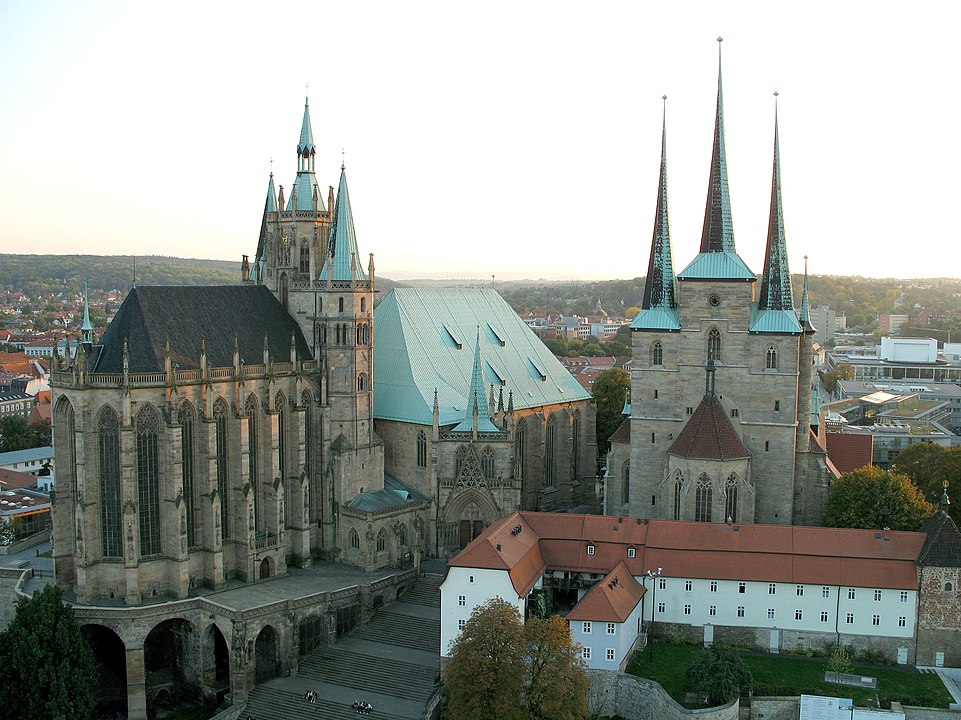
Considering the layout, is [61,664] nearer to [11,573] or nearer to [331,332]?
[11,573]

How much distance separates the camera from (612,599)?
52375mm

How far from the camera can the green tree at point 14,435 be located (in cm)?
10625

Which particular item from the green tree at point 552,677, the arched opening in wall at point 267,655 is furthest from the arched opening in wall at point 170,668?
the green tree at point 552,677

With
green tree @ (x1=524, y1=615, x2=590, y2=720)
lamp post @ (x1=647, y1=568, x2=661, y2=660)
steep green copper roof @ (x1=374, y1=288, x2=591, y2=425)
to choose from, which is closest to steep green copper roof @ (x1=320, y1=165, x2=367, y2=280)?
steep green copper roof @ (x1=374, y1=288, x2=591, y2=425)

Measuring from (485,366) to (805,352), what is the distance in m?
23.7

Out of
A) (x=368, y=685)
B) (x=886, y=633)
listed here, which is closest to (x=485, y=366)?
(x=368, y=685)

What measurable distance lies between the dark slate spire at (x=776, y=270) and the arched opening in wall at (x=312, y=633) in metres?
35.0

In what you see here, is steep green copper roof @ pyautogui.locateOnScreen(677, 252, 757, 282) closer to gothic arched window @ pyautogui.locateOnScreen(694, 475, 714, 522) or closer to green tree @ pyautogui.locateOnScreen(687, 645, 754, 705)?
gothic arched window @ pyautogui.locateOnScreen(694, 475, 714, 522)

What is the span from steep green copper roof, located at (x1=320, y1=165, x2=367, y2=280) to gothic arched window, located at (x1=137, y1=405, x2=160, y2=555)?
15223 mm

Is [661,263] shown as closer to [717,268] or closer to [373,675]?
[717,268]

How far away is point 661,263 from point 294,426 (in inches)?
1085

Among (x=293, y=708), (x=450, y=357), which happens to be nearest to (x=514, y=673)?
(x=293, y=708)

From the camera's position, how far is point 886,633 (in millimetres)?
54406

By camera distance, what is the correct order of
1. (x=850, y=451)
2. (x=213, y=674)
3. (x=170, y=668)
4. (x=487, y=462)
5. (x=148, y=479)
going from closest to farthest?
(x=213, y=674), (x=170, y=668), (x=148, y=479), (x=487, y=462), (x=850, y=451)
